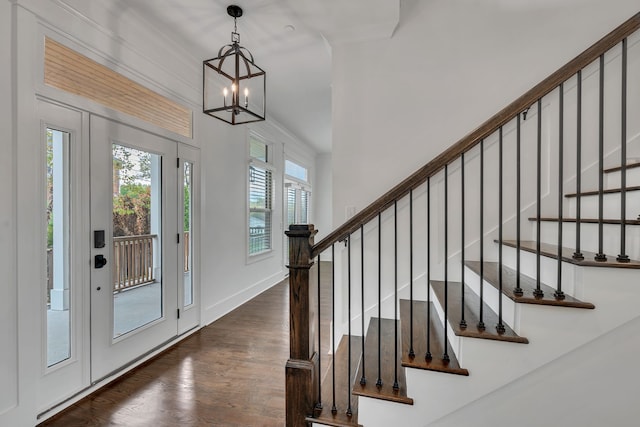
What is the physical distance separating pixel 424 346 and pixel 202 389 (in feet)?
5.43

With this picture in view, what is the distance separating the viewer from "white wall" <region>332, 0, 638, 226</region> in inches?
88.8

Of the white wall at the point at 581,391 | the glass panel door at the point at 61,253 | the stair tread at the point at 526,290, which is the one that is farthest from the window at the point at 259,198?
the white wall at the point at 581,391

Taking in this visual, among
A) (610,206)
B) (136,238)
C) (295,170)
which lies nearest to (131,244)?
(136,238)

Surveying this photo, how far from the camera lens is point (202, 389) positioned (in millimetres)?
2244

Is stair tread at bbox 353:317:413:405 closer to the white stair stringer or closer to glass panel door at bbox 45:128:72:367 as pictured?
the white stair stringer

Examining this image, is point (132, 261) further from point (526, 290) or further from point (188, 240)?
point (526, 290)

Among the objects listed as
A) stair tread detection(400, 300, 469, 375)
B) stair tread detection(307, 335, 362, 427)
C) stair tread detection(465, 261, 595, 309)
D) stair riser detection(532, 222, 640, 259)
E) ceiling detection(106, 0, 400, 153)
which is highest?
ceiling detection(106, 0, 400, 153)

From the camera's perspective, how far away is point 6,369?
1699 mm

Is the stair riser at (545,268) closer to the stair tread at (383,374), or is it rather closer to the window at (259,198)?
the stair tread at (383,374)

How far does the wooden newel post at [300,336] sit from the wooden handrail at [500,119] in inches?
3.6

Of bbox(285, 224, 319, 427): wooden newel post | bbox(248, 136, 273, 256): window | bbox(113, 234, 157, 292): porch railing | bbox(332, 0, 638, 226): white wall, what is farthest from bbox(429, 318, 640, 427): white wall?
bbox(248, 136, 273, 256): window

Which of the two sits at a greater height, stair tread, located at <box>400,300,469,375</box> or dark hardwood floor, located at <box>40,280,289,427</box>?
stair tread, located at <box>400,300,469,375</box>

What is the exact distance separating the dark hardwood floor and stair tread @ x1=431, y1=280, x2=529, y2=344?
49.6 inches

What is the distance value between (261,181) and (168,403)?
3.54 m
